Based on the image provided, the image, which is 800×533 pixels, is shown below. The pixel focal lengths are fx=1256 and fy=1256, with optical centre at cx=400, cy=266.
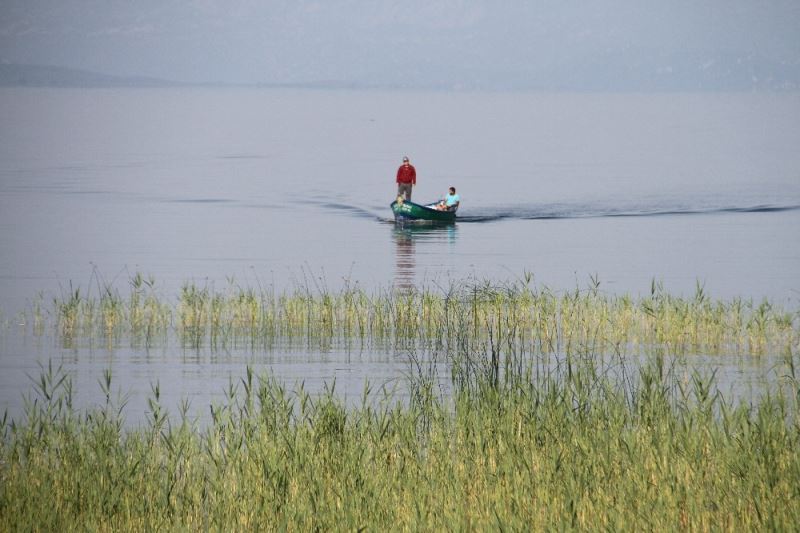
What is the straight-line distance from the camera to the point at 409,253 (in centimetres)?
4669

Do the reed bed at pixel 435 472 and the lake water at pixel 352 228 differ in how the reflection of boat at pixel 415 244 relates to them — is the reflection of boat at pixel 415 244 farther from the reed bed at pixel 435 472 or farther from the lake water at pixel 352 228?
the reed bed at pixel 435 472

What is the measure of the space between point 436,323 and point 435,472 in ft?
36.2

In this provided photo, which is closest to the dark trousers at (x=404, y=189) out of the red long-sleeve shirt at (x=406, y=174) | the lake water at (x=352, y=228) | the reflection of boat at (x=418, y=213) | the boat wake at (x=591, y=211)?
the red long-sleeve shirt at (x=406, y=174)

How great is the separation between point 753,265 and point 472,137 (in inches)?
5018

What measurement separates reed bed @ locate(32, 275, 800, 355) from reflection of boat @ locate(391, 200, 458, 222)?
2599cm

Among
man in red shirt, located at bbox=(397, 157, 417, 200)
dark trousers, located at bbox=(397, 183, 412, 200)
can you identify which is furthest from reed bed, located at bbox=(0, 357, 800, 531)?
dark trousers, located at bbox=(397, 183, 412, 200)

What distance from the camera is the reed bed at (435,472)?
11219 millimetres

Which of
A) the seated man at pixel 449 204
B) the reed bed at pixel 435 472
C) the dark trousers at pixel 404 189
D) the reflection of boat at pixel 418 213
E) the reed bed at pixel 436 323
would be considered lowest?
the reed bed at pixel 435 472

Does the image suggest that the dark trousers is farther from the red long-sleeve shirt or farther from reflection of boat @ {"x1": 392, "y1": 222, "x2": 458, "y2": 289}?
reflection of boat @ {"x1": 392, "y1": 222, "x2": 458, "y2": 289}

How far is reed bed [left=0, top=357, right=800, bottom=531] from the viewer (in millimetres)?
11219

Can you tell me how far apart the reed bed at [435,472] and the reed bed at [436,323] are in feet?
29.6

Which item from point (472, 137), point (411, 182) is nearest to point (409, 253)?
point (411, 182)

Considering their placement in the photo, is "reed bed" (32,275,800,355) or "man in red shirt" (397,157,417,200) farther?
"man in red shirt" (397,157,417,200)

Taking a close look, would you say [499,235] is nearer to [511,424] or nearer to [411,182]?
[411,182]
